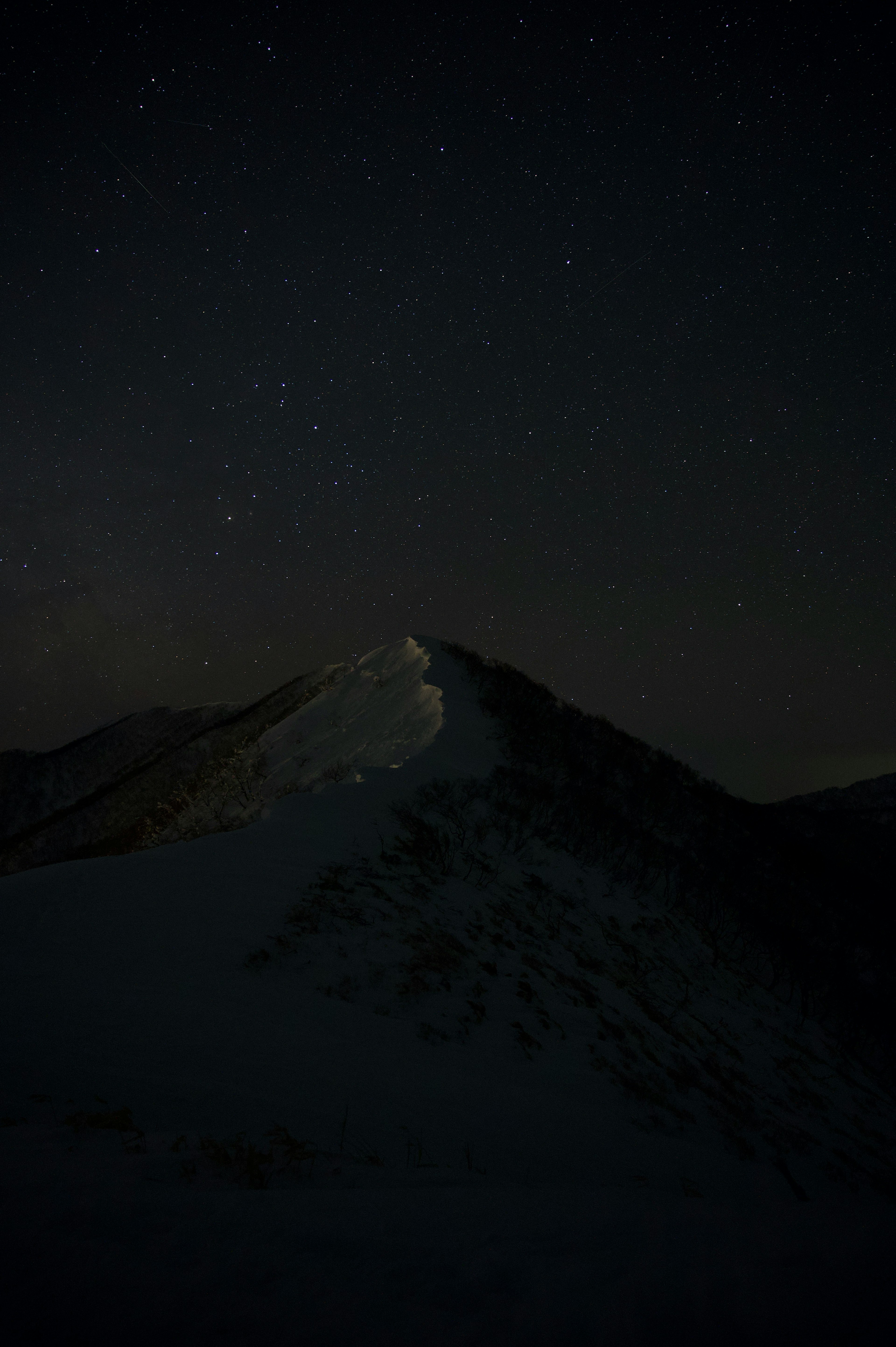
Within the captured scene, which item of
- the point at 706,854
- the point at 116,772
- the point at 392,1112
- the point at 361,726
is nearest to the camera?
the point at 392,1112

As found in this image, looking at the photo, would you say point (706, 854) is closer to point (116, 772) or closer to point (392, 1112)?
point (392, 1112)

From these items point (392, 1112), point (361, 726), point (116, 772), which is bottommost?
point (392, 1112)

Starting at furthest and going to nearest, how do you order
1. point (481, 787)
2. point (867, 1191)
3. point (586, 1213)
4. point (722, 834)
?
point (722, 834)
point (481, 787)
point (867, 1191)
point (586, 1213)

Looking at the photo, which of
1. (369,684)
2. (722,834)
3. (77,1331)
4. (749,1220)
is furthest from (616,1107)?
(369,684)

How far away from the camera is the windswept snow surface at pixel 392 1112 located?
Answer: 5.04 feet

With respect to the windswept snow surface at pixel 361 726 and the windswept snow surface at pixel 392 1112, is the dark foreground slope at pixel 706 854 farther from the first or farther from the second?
the windswept snow surface at pixel 361 726

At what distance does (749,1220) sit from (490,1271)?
1.40 m

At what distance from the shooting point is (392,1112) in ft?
10.8

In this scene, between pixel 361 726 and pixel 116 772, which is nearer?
pixel 361 726

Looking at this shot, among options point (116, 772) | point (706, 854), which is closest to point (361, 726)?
point (706, 854)

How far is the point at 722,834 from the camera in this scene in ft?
46.0

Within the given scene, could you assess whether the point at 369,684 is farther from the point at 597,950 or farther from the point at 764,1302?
the point at 764,1302

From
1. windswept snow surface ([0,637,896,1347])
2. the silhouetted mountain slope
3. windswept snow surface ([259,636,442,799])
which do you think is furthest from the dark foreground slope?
the silhouetted mountain slope

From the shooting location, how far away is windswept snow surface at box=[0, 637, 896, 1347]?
154cm
